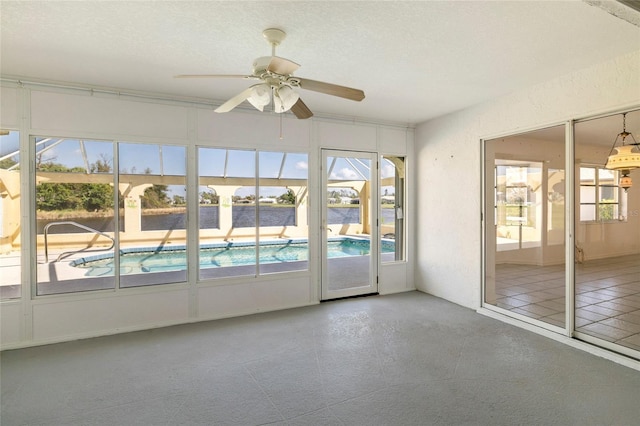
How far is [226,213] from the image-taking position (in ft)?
14.6

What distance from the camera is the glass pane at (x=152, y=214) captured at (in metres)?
3.92

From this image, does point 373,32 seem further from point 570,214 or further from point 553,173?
point 553,173

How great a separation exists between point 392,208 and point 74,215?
4.30 m

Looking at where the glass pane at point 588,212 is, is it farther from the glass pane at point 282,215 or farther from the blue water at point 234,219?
the glass pane at point 282,215

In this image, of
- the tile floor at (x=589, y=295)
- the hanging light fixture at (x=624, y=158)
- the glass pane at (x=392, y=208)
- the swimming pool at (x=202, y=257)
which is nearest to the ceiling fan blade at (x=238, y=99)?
the swimming pool at (x=202, y=257)

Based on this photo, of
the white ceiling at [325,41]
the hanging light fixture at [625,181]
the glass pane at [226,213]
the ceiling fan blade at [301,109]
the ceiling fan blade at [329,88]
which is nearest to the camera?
the white ceiling at [325,41]

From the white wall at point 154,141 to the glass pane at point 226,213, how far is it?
17 cm

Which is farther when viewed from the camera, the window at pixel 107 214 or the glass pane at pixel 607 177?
the glass pane at pixel 607 177

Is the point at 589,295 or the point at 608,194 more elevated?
the point at 608,194

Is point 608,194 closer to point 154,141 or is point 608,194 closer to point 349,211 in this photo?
point 349,211

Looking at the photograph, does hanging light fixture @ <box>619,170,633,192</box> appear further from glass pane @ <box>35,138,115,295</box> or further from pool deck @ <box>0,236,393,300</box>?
glass pane @ <box>35,138,115,295</box>

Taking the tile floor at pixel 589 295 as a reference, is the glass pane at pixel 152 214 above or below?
above

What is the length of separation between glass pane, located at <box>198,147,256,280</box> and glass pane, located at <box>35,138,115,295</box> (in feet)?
3.32

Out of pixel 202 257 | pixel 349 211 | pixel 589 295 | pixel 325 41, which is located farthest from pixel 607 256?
pixel 202 257
